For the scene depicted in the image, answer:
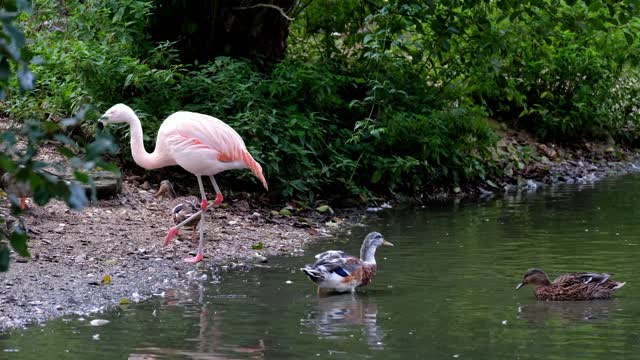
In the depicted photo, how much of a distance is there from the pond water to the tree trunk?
11.3 ft

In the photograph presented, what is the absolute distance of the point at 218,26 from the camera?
1382 centimetres

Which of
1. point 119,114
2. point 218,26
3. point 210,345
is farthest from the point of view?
point 218,26

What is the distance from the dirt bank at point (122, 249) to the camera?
830 cm

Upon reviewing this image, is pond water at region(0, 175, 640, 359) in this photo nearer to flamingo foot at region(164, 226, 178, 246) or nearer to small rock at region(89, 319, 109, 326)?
small rock at region(89, 319, 109, 326)

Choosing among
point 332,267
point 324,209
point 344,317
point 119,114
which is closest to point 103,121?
point 119,114

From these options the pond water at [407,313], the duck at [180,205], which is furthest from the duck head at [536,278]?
the duck at [180,205]

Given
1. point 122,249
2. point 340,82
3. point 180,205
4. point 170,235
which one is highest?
point 340,82

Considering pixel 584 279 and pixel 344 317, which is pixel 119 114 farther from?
pixel 584 279

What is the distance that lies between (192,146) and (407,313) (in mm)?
3240

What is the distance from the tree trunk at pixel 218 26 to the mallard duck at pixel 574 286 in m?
6.27

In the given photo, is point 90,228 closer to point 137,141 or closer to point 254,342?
point 137,141

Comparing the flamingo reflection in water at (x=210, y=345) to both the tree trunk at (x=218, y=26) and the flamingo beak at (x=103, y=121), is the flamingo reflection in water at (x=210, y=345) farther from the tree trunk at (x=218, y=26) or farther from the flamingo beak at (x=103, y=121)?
the tree trunk at (x=218, y=26)

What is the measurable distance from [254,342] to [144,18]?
7.14m

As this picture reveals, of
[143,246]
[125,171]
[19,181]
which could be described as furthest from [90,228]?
[19,181]
